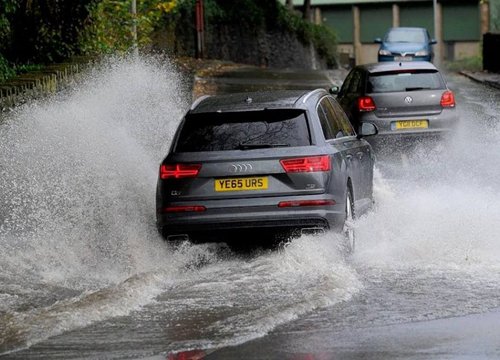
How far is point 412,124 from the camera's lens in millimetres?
21438

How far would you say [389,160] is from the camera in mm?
21141

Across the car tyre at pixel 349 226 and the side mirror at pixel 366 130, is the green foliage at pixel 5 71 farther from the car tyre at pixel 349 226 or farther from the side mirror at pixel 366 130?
the car tyre at pixel 349 226

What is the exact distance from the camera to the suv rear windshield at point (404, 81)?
71.5 feet

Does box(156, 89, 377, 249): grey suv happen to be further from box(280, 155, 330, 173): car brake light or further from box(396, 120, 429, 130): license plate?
box(396, 120, 429, 130): license plate

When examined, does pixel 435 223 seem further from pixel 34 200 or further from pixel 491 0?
pixel 491 0

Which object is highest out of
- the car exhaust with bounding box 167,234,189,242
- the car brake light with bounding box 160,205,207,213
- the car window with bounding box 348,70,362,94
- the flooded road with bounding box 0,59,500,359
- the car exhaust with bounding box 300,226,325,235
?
the car window with bounding box 348,70,362,94

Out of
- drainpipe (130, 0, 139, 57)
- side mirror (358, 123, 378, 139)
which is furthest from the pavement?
side mirror (358, 123, 378, 139)

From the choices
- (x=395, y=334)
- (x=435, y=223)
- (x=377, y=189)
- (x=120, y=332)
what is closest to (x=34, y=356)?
(x=120, y=332)

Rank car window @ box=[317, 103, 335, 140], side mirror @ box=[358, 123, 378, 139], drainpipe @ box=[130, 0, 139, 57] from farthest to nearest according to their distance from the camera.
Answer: drainpipe @ box=[130, 0, 139, 57] < side mirror @ box=[358, 123, 378, 139] < car window @ box=[317, 103, 335, 140]

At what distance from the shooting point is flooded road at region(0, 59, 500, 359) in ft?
28.4

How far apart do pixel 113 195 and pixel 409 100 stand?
769 cm

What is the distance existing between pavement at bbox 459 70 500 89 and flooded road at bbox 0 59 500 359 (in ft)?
66.7

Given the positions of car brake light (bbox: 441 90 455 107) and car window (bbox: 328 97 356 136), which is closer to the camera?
car window (bbox: 328 97 356 136)

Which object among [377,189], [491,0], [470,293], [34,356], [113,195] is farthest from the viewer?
[491,0]
